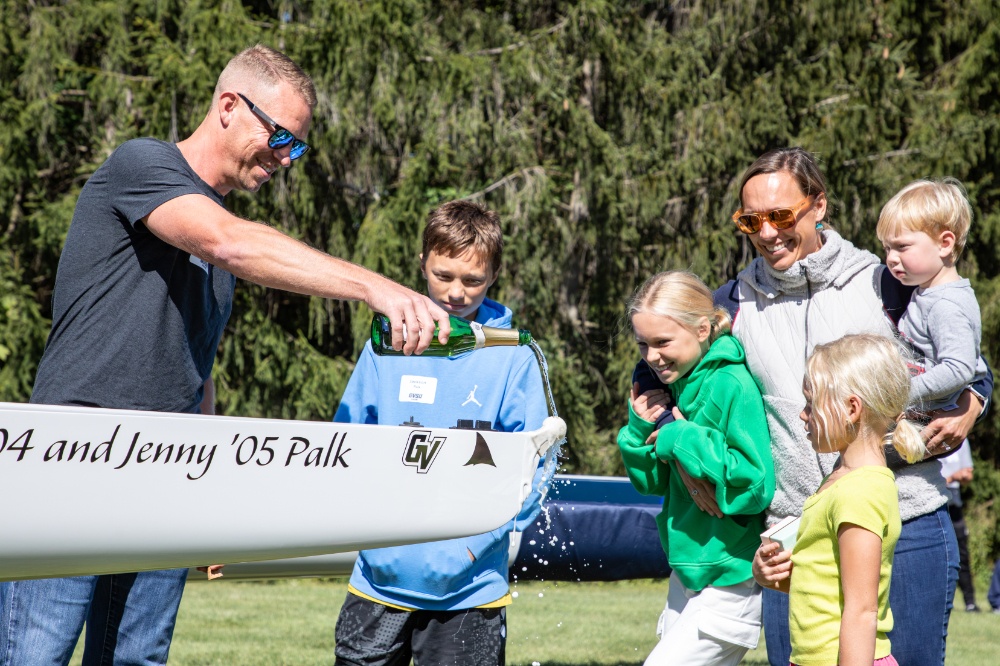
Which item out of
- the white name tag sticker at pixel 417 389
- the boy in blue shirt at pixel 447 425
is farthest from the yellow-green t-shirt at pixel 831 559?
the white name tag sticker at pixel 417 389

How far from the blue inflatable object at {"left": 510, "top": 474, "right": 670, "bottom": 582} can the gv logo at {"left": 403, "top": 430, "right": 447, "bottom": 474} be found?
2.44m

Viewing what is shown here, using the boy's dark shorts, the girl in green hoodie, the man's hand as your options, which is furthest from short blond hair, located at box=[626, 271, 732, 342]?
the boy's dark shorts

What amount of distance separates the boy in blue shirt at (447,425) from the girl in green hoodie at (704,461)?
375 millimetres

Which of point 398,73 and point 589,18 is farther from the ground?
point 589,18

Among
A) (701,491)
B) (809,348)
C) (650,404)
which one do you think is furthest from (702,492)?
(809,348)

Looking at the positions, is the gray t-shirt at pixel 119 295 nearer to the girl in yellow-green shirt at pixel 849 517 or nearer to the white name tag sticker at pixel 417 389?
the white name tag sticker at pixel 417 389

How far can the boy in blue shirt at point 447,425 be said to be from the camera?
276 cm

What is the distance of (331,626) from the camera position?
6.41 metres

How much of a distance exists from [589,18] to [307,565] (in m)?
6.38

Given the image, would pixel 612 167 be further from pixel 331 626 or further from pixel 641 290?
pixel 641 290

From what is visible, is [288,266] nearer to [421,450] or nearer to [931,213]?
[421,450]

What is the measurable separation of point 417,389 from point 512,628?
13.1ft

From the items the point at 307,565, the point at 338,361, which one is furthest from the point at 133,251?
the point at 338,361

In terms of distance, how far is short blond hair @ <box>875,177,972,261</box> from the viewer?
2.81 meters
